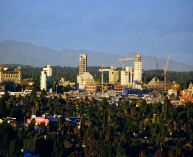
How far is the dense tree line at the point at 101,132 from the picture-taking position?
51.5 ft

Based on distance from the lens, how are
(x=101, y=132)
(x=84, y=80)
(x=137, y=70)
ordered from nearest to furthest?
(x=101, y=132) → (x=84, y=80) → (x=137, y=70)

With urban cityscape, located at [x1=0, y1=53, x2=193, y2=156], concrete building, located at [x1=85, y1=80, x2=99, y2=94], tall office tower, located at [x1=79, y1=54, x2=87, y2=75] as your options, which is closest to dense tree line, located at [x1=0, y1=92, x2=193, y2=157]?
urban cityscape, located at [x1=0, y1=53, x2=193, y2=156]

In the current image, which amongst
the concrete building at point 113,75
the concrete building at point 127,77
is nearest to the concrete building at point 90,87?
the concrete building at point 127,77

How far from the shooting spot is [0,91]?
39.4 m

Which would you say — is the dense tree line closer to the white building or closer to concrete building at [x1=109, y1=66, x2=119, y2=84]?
the white building

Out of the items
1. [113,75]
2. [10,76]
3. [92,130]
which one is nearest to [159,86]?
[113,75]

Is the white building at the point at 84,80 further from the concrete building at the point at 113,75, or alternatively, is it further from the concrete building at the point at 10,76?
the concrete building at the point at 113,75

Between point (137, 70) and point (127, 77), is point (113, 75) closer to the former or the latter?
point (127, 77)

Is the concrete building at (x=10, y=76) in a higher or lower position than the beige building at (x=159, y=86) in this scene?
higher

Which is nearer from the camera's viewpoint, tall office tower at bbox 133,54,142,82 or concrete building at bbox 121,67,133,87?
tall office tower at bbox 133,54,142,82

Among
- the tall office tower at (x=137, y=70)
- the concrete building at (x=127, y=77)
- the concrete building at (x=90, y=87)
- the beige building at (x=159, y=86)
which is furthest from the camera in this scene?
the concrete building at (x=127, y=77)

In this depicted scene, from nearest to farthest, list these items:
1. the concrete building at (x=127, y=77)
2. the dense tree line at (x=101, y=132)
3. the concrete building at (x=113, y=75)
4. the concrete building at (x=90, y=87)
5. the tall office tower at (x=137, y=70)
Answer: the dense tree line at (x=101, y=132)
the concrete building at (x=90, y=87)
the tall office tower at (x=137, y=70)
the concrete building at (x=127, y=77)
the concrete building at (x=113, y=75)

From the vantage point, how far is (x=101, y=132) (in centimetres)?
1884

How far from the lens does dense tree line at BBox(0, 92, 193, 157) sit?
15.7m
